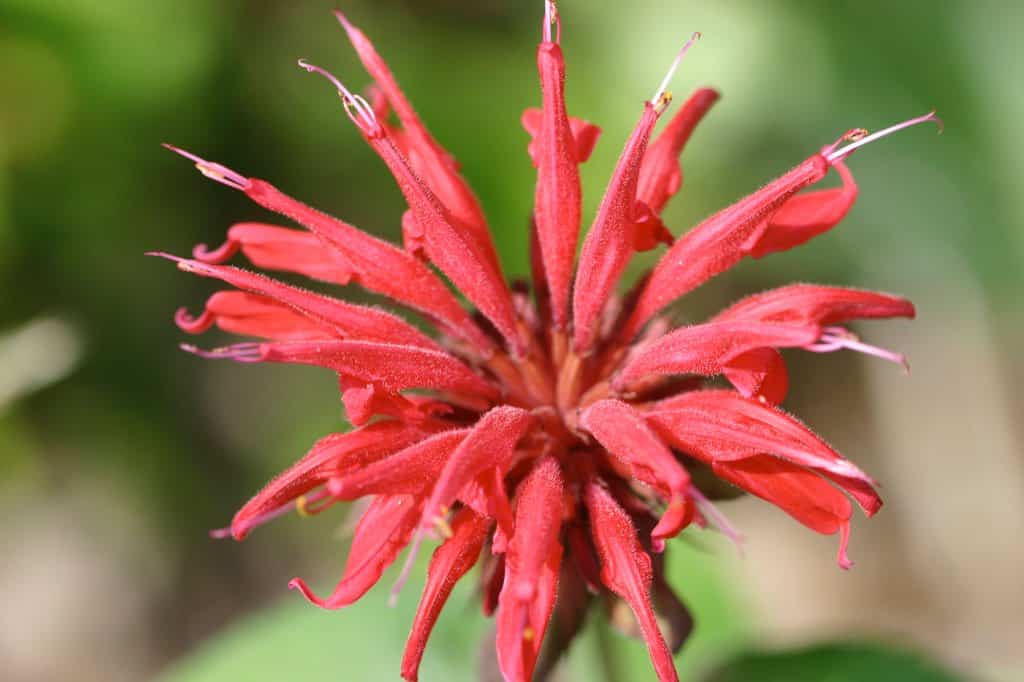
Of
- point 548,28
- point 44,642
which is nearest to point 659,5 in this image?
point 548,28

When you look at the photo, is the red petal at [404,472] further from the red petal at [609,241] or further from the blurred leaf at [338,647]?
the blurred leaf at [338,647]

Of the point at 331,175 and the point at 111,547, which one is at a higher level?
the point at 331,175

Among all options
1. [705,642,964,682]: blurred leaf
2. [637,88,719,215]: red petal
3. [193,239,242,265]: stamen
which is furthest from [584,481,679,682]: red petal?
[705,642,964,682]: blurred leaf

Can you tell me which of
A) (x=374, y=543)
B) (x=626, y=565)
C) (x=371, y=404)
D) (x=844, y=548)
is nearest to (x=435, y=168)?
(x=371, y=404)

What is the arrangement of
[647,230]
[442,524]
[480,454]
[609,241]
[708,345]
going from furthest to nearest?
1. [647,230]
2. [609,241]
3. [708,345]
4. [480,454]
5. [442,524]

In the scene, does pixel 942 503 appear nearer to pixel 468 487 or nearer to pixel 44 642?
A: pixel 468 487

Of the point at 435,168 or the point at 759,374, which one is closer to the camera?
the point at 759,374

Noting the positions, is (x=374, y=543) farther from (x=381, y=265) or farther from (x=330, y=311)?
(x=381, y=265)
